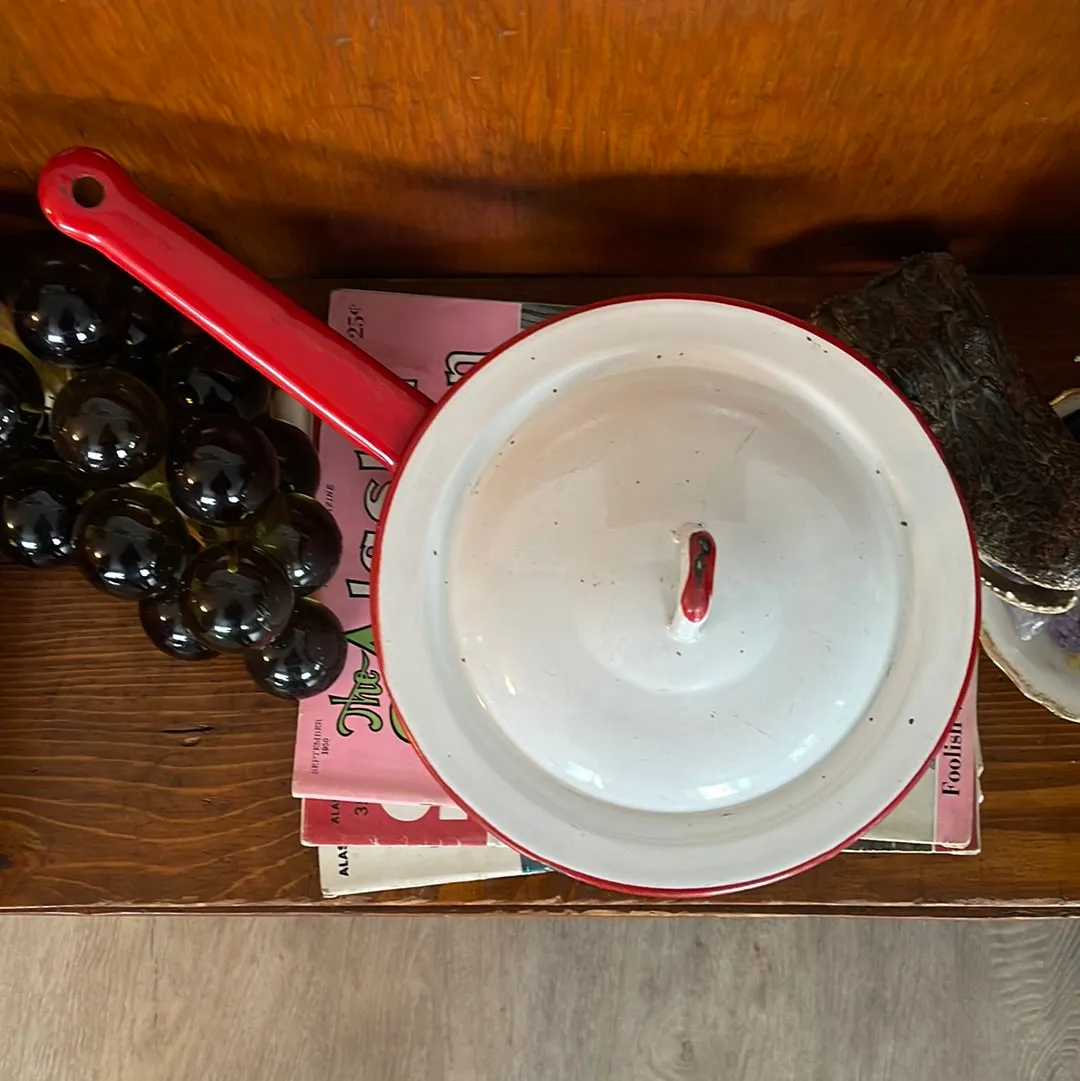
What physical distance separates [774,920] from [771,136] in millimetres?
633

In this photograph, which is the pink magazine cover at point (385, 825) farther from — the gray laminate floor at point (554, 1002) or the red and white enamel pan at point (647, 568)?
the gray laminate floor at point (554, 1002)

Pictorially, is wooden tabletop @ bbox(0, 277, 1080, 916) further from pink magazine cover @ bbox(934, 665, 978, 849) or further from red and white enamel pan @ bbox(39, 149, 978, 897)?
red and white enamel pan @ bbox(39, 149, 978, 897)

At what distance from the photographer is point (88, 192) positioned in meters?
0.40

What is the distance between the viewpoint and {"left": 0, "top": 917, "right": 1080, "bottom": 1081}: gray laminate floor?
84cm

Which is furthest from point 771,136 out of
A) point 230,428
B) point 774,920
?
point 774,920

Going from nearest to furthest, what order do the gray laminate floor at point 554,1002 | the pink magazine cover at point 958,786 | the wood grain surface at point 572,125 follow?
1. the wood grain surface at point 572,125
2. the pink magazine cover at point 958,786
3. the gray laminate floor at point 554,1002

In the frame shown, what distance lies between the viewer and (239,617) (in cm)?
43

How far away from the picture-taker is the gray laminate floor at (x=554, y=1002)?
841 mm

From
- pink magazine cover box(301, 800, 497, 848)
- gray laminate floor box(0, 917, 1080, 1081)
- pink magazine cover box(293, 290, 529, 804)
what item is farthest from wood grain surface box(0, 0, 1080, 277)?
gray laminate floor box(0, 917, 1080, 1081)

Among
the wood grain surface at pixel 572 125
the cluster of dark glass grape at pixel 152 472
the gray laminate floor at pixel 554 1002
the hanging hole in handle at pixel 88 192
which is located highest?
the wood grain surface at pixel 572 125

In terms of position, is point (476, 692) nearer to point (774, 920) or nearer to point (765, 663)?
point (765, 663)

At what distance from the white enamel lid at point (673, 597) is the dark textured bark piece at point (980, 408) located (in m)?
0.07

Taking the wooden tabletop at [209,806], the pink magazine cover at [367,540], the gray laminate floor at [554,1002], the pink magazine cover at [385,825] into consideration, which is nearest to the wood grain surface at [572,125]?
the pink magazine cover at [367,540]

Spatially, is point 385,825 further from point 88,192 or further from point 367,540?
point 88,192
